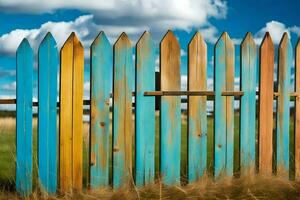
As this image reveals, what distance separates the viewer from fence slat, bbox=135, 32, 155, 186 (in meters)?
5.33

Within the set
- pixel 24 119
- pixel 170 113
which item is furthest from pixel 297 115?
pixel 24 119

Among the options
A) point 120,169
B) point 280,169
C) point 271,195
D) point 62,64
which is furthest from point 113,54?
point 280,169

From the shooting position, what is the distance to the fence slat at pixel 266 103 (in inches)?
238

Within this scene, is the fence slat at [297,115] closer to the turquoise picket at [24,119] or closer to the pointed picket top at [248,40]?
the pointed picket top at [248,40]

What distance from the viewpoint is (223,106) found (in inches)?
225

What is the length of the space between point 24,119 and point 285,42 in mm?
3326

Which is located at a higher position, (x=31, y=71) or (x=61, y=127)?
(x=31, y=71)

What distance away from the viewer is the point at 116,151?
17.5 feet

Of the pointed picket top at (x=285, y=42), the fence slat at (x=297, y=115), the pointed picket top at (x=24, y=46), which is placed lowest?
the fence slat at (x=297, y=115)

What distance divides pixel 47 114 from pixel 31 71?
0.48 m

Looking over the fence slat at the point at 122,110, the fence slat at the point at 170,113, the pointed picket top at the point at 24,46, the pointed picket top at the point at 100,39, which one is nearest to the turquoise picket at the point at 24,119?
the pointed picket top at the point at 24,46

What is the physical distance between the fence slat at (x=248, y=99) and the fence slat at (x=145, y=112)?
3.76 ft

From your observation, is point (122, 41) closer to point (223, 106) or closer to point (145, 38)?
point (145, 38)

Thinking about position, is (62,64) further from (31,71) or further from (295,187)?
(295,187)
